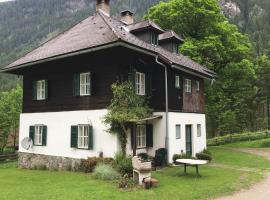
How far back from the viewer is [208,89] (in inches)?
1148

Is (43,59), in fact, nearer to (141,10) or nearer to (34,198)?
(34,198)

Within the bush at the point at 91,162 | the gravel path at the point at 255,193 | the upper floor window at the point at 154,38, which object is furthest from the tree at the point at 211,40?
the gravel path at the point at 255,193

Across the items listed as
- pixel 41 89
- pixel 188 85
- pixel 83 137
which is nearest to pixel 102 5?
pixel 41 89

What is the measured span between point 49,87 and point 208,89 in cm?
1513

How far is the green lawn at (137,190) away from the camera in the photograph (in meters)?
11.1

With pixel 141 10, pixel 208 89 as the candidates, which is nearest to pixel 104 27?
pixel 208 89

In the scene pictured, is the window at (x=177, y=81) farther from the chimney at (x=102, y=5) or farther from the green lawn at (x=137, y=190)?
the chimney at (x=102, y=5)

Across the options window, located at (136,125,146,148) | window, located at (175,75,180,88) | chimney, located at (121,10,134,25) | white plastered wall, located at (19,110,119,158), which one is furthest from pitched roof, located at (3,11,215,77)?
window, located at (136,125,146,148)

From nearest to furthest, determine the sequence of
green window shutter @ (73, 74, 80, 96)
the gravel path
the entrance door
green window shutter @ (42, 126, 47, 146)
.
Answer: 1. the gravel path
2. green window shutter @ (73, 74, 80, 96)
3. green window shutter @ (42, 126, 47, 146)
4. the entrance door

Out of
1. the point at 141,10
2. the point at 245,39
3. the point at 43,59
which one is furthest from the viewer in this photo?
the point at 141,10

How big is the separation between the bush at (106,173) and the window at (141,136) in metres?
3.18

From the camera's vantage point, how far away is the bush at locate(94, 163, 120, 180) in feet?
46.3

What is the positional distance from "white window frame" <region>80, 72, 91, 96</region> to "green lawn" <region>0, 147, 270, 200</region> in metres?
4.52

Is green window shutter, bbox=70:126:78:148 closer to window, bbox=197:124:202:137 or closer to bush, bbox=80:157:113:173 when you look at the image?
bush, bbox=80:157:113:173
